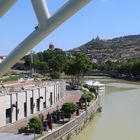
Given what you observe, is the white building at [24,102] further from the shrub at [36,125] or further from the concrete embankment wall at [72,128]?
the shrub at [36,125]

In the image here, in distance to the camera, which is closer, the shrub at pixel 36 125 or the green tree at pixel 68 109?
the shrub at pixel 36 125

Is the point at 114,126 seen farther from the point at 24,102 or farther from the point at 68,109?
the point at 24,102

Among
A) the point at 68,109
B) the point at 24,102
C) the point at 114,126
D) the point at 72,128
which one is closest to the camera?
the point at 72,128

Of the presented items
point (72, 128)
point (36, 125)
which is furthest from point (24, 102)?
point (36, 125)

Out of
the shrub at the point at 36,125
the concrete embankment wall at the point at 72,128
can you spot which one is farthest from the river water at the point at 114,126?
the shrub at the point at 36,125

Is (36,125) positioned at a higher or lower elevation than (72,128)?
higher

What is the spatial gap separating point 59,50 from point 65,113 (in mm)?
97082

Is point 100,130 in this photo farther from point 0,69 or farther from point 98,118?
point 0,69

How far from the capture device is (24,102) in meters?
25.4

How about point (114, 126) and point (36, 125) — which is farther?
point (114, 126)

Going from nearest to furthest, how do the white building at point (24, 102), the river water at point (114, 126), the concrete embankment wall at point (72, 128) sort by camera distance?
1. the concrete embankment wall at point (72, 128)
2. the white building at point (24, 102)
3. the river water at point (114, 126)

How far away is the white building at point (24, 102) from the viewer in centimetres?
2205

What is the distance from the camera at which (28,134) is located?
57.6 feet

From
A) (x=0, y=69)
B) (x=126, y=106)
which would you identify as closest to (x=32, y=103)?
(x=126, y=106)
